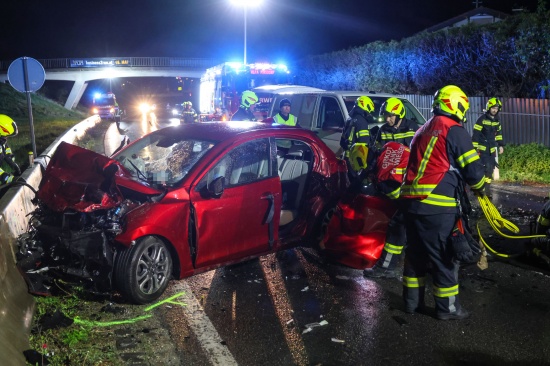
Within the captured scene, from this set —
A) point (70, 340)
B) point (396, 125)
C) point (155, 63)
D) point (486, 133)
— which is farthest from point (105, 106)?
point (70, 340)

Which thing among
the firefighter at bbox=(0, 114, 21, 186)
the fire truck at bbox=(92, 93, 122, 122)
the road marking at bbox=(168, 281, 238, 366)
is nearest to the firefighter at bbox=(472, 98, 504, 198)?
the road marking at bbox=(168, 281, 238, 366)

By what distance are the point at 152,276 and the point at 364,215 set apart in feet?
7.56

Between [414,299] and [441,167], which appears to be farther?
[414,299]

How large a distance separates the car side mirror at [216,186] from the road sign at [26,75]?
5.78 metres

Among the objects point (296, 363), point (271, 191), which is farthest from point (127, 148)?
point (296, 363)

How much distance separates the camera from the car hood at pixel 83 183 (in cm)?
514

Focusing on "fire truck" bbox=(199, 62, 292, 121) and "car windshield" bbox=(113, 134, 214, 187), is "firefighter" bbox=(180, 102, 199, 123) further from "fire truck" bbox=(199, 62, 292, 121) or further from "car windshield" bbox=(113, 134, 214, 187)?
"car windshield" bbox=(113, 134, 214, 187)

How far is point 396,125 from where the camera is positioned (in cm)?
791

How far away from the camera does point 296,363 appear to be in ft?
13.5

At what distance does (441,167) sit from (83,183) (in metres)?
3.20

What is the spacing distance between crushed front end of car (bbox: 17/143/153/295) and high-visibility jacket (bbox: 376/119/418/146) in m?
3.91

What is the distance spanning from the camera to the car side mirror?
5336 millimetres

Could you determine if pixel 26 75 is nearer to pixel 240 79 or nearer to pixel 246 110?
pixel 246 110

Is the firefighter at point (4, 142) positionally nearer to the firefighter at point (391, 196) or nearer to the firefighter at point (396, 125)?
the firefighter at point (391, 196)
